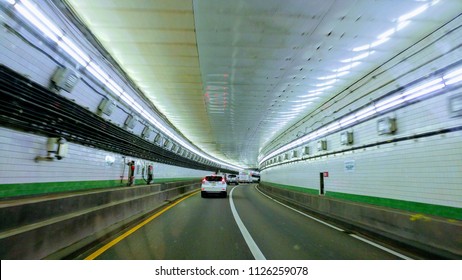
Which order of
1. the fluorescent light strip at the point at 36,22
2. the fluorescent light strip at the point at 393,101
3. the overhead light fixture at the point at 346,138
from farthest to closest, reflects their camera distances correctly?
the overhead light fixture at the point at 346,138, the fluorescent light strip at the point at 393,101, the fluorescent light strip at the point at 36,22

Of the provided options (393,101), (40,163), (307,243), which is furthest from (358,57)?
(40,163)

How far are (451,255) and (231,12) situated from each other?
20.9ft

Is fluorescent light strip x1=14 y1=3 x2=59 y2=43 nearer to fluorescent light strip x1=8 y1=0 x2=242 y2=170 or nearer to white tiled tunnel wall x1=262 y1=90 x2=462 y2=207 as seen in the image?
fluorescent light strip x1=8 y1=0 x2=242 y2=170

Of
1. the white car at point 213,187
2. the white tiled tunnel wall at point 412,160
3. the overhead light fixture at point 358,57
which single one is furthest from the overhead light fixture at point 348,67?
the white car at point 213,187

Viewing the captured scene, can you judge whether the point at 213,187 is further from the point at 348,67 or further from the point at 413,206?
the point at 413,206

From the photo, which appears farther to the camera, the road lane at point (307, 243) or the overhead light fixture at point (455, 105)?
the overhead light fixture at point (455, 105)

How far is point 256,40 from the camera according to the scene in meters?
7.53

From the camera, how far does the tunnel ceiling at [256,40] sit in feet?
20.1

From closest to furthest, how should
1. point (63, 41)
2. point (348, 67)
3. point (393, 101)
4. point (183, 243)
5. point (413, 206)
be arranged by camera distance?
point (183, 243) < point (63, 41) < point (413, 206) < point (393, 101) < point (348, 67)

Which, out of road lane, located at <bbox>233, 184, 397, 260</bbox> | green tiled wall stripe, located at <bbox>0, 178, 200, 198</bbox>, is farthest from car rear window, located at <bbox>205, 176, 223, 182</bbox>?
road lane, located at <bbox>233, 184, 397, 260</bbox>

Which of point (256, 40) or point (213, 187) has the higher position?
point (256, 40)

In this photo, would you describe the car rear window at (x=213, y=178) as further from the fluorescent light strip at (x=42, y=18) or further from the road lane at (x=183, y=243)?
the fluorescent light strip at (x=42, y=18)

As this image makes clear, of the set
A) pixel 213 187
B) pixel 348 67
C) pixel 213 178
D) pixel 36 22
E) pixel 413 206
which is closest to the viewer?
pixel 36 22

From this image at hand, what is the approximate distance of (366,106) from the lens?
33.0ft
